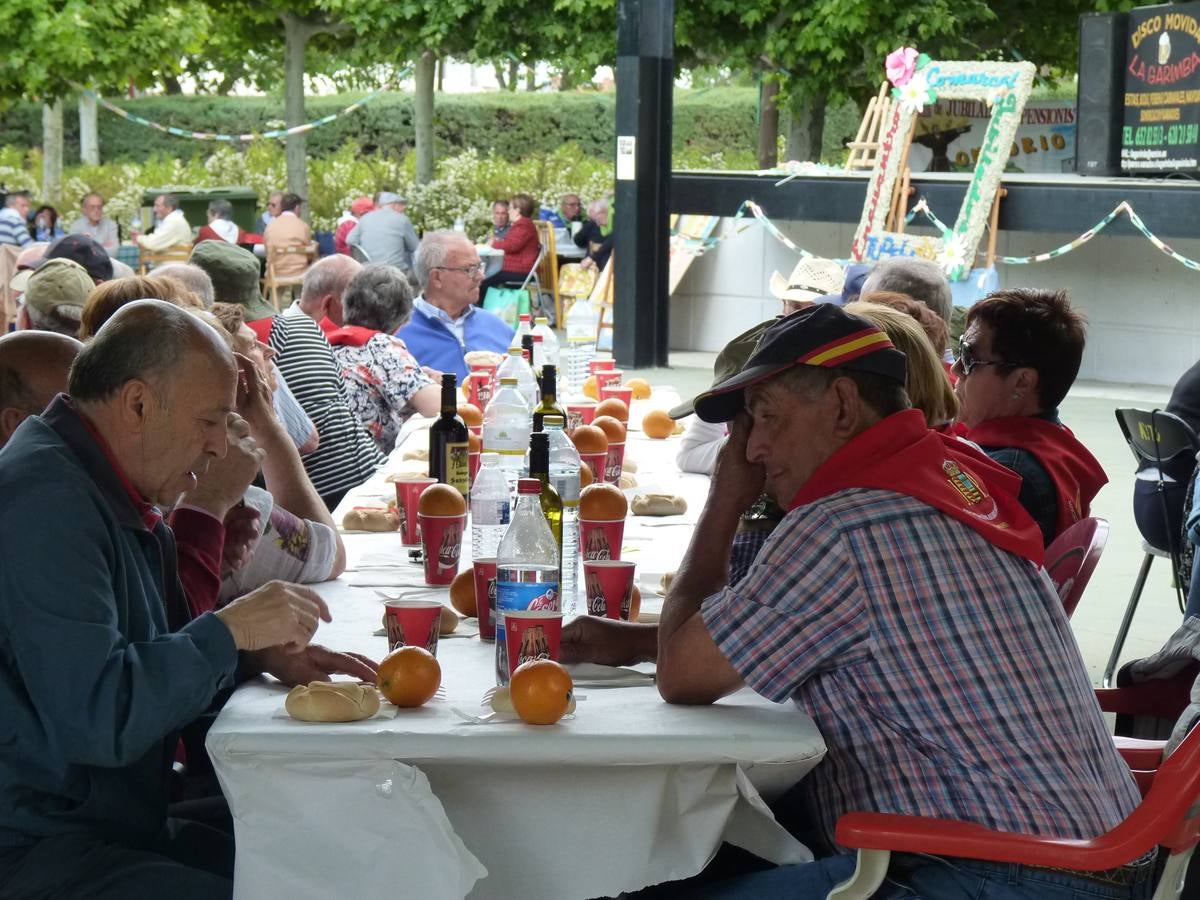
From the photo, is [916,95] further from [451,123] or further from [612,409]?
[451,123]

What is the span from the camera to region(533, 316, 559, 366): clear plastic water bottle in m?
5.86

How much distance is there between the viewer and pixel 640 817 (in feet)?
6.78

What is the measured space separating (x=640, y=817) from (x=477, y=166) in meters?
19.3

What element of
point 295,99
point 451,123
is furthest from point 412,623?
point 451,123

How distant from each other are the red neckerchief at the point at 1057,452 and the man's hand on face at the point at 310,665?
5.68ft

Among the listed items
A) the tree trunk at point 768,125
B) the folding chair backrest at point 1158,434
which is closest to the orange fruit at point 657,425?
the folding chair backrest at point 1158,434

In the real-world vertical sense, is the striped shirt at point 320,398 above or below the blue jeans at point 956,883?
above

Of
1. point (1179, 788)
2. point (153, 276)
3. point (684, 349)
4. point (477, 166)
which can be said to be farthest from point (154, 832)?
point (477, 166)

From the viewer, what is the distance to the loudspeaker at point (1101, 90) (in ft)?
36.1

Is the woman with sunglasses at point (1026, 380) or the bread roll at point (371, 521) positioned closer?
the woman with sunglasses at point (1026, 380)

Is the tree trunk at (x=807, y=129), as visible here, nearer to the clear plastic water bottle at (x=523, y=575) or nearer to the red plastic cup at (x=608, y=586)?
the red plastic cup at (x=608, y=586)

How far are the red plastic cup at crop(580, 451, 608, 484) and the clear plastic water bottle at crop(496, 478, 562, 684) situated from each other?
4.44 ft

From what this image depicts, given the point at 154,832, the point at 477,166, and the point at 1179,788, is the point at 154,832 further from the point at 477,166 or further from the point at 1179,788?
the point at 477,166

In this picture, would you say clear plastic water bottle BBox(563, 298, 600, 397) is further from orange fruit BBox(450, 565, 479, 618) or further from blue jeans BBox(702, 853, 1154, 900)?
blue jeans BBox(702, 853, 1154, 900)
